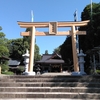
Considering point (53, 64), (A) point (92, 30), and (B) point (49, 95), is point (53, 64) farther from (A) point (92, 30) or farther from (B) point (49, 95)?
(B) point (49, 95)

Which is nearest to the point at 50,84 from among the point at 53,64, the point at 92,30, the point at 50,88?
the point at 50,88

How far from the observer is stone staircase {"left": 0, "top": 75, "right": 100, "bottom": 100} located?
6.33m

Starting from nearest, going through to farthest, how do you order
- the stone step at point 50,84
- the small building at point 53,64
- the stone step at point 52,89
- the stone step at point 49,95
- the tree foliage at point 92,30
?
the stone step at point 49,95 → the stone step at point 52,89 → the stone step at point 50,84 → the tree foliage at point 92,30 → the small building at point 53,64

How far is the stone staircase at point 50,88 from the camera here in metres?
6.33

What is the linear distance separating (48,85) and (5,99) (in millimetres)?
2076

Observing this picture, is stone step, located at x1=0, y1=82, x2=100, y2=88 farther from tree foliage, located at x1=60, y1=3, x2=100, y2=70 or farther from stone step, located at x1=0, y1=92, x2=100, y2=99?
tree foliage, located at x1=60, y1=3, x2=100, y2=70

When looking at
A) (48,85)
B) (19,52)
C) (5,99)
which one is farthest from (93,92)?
(19,52)

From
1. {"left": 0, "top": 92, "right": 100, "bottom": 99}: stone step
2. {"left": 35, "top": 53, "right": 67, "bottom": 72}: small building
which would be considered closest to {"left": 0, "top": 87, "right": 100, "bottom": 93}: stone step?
{"left": 0, "top": 92, "right": 100, "bottom": 99}: stone step

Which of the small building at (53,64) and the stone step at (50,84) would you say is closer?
the stone step at (50,84)

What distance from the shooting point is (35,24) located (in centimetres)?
1242

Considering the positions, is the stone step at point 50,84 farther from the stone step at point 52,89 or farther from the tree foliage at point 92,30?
the tree foliage at point 92,30

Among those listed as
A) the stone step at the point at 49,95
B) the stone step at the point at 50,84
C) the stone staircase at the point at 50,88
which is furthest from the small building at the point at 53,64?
the stone step at the point at 49,95

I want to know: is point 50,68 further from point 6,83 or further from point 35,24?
point 6,83

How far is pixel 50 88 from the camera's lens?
6.89 meters
